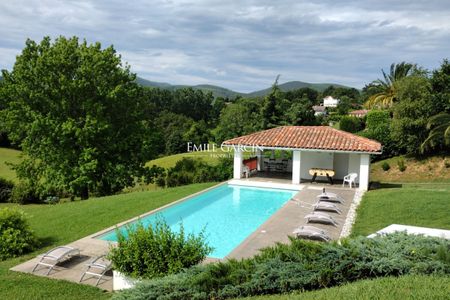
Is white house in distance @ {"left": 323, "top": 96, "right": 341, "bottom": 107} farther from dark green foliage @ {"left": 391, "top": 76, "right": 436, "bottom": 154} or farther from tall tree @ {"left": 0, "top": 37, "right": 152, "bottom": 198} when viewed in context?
tall tree @ {"left": 0, "top": 37, "right": 152, "bottom": 198}

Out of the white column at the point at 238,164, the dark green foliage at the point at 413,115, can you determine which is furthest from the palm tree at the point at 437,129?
the white column at the point at 238,164

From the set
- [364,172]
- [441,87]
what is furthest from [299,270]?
[441,87]

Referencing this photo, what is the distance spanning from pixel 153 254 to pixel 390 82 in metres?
40.9

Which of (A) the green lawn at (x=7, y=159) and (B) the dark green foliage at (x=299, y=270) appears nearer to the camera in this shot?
(B) the dark green foliage at (x=299, y=270)

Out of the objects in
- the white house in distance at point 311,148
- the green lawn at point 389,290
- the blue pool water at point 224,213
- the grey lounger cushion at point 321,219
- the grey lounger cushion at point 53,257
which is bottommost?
the blue pool water at point 224,213

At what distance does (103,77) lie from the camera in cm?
2547

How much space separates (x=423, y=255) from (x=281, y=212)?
8.67 m

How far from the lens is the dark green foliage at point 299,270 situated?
6.39 metres

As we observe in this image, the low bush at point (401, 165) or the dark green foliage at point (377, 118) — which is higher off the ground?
the dark green foliage at point (377, 118)

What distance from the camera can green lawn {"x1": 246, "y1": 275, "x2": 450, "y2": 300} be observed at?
521cm

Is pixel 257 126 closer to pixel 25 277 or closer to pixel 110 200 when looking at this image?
pixel 110 200

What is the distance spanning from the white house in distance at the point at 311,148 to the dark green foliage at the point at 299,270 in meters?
14.1

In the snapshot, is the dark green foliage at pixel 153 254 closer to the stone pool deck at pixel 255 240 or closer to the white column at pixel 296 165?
the stone pool deck at pixel 255 240

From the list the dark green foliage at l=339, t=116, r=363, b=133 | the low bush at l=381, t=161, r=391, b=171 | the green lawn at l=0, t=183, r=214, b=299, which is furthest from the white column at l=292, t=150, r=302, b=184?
the dark green foliage at l=339, t=116, r=363, b=133
